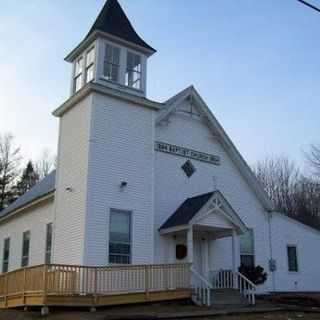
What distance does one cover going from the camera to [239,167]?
77.8 ft

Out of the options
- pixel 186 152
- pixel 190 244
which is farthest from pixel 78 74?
pixel 190 244

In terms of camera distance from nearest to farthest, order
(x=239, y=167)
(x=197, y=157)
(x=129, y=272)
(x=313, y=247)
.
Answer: (x=129, y=272) → (x=197, y=157) → (x=239, y=167) → (x=313, y=247)

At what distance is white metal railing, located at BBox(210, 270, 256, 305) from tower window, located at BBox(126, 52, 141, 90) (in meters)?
8.16

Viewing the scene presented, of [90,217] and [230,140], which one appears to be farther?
[230,140]

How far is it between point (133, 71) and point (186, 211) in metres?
6.05

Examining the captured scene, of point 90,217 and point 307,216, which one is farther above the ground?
point 307,216

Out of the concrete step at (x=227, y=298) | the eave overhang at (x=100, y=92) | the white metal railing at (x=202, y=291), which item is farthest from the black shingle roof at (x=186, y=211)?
the eave overhang at (x=100, y=92)

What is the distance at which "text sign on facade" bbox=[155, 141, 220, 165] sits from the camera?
20.8m

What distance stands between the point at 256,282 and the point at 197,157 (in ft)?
19.2

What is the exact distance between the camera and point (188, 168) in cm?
2161

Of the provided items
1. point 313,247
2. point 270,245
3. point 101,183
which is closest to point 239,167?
point 270,245

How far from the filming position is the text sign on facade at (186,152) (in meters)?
20.8

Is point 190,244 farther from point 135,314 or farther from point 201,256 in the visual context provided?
point 135,314

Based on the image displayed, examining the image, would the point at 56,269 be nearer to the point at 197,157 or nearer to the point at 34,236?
the point at 34,236
